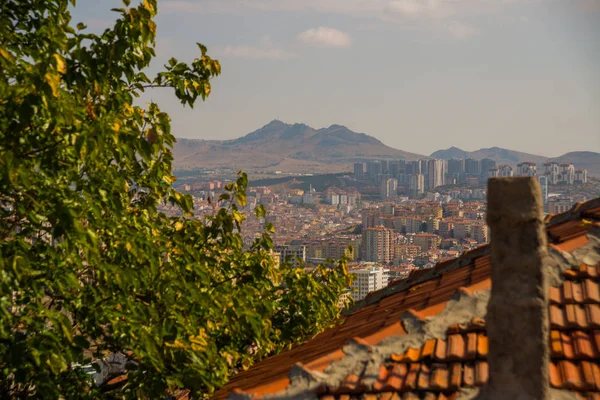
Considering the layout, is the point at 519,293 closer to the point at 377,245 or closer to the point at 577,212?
the point at 577,212

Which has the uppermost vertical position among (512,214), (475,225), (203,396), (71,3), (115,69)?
(71,3)

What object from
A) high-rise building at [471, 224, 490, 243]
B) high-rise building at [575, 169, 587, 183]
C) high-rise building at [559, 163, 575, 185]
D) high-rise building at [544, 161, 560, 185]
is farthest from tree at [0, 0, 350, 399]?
high-rise building at [544, 161, 560, 185]

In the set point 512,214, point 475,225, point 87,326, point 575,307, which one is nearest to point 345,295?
point 87,326

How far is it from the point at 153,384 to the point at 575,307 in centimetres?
259

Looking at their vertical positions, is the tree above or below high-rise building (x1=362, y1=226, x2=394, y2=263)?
above

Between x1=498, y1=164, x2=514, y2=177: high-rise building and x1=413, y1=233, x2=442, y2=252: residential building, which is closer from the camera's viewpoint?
x1=413, y1=233, x2=442, y2=252: residential building

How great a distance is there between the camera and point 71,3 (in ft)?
17.3

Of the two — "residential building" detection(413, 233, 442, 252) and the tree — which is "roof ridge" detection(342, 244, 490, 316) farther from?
"residential building" detection(413, 233, 442, 252)

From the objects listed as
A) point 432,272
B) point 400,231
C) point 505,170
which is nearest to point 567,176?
point 505,170

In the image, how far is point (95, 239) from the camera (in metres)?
3.91

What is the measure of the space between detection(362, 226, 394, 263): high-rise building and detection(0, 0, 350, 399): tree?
4298 inches

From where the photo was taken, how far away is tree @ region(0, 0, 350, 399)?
12.9ft

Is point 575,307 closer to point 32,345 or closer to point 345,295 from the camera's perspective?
point 32,345

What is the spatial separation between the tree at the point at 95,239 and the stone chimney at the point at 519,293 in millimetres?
2057
